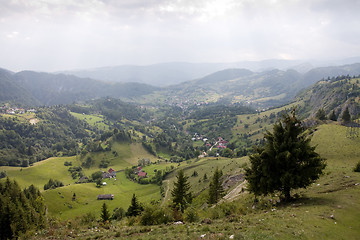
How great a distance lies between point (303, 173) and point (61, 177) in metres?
168

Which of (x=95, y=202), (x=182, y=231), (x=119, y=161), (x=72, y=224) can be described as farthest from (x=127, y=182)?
(x=182, y=231)

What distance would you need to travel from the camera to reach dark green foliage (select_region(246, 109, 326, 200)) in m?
24.6

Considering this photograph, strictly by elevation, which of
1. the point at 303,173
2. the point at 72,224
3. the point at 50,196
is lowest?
the point at 50,196

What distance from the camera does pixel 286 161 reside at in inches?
1004

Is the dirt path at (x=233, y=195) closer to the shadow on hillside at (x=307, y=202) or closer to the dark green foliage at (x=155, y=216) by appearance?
the shadow on hillside at (x=307, y=202)

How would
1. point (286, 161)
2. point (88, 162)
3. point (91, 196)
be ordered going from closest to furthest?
1. point (286, 161)
2. point (91, 196)
3. point (88, 162)

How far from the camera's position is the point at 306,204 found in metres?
23.7

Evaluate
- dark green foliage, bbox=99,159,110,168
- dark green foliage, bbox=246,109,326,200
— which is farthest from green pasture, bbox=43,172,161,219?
dark green foliage, bbox=246,109,326,200

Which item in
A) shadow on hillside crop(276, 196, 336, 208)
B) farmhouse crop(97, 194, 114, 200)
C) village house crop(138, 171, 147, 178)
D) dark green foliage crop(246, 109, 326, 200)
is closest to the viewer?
shadow on hillside crop(276, 196, 336, 208)

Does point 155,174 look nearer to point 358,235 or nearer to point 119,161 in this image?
point 119,161

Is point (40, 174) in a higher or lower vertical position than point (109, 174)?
higher

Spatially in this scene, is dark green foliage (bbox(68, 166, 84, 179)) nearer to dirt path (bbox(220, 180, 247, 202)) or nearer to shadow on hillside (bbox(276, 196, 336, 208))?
dirt path (bbox(220, 180, 247, 202))

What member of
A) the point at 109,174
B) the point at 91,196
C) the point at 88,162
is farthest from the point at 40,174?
the point at 91,196

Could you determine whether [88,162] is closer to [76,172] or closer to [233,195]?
[76,172]
